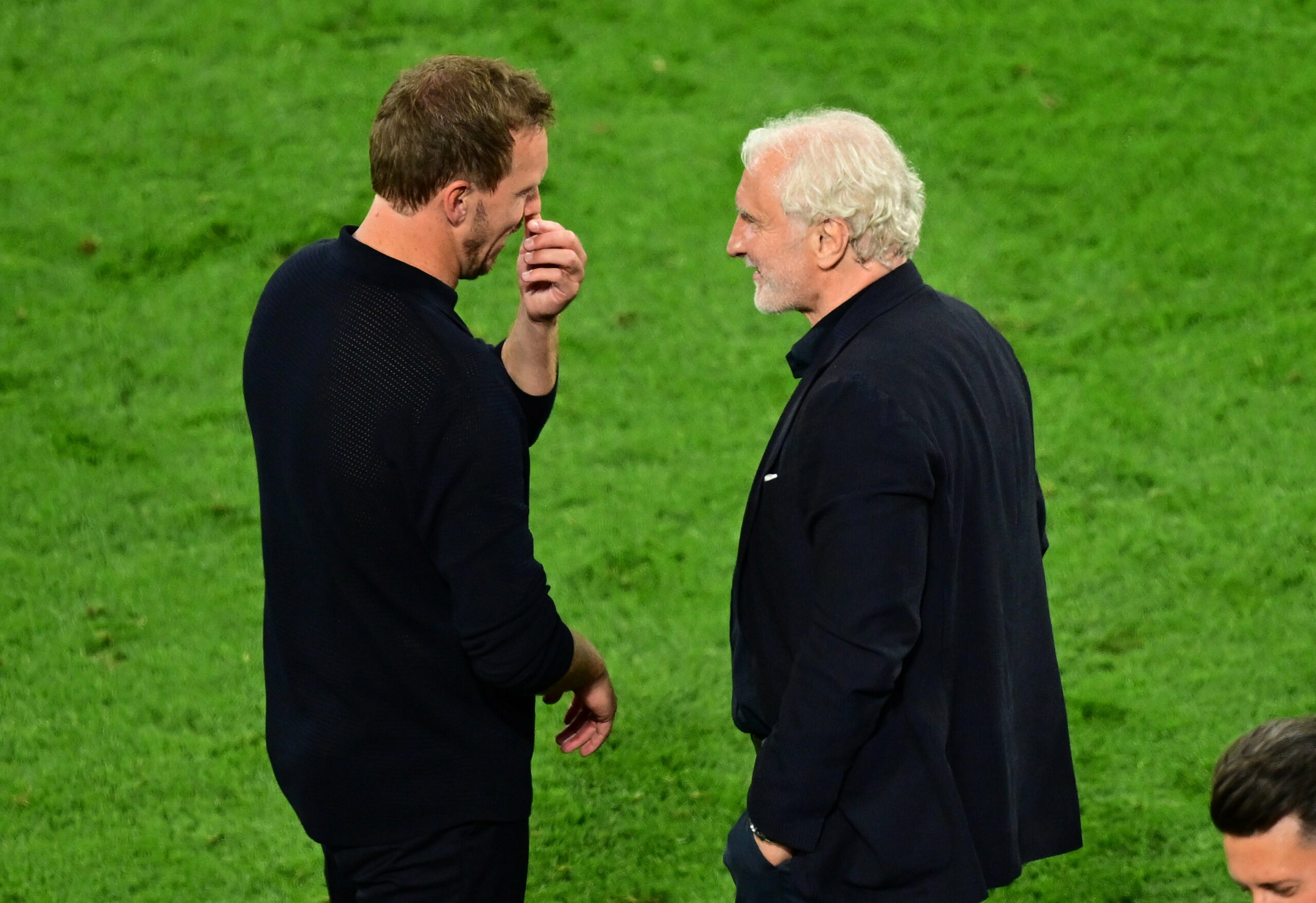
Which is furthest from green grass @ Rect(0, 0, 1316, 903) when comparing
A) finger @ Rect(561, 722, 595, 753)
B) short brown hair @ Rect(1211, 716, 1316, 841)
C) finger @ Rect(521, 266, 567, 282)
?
Answer: finger @ Rect(521, 266, 567, 282)

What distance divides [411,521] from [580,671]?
0.52 metres

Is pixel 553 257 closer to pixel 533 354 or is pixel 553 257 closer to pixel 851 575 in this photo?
pixel 533 354

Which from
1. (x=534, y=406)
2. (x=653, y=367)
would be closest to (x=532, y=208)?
(x=534, y=406)

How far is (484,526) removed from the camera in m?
2.59

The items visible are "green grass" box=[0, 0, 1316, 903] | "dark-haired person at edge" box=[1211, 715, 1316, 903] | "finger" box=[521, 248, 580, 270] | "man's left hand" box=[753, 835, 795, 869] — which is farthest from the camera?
"green grass" box=[0, 0, 1316, 903]

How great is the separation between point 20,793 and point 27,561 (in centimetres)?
148

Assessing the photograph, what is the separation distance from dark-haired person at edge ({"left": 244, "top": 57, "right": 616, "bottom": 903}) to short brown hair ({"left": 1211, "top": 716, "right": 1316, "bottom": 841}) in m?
1.14

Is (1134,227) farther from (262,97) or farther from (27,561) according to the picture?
(27,561)

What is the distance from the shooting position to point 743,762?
5.01 m

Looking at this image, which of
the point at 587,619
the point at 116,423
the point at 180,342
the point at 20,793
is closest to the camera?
the point at 20,793

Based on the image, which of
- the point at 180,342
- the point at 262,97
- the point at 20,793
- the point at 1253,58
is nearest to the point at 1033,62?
the point at 1253,58

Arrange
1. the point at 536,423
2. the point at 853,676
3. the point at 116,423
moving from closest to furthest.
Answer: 1. the point at 853,676
2. the point at 536,423
3. the point at 116,423

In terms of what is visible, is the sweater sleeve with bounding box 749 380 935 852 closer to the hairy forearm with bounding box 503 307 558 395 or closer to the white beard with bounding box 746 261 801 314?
the white beard with bounding box 746 261 801 314

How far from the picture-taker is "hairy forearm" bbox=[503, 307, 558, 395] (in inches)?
126
